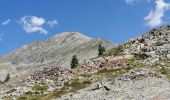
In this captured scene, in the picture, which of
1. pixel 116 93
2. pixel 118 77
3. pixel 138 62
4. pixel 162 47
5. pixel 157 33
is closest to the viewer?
pixel 116 93

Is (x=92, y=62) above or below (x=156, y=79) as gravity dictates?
above

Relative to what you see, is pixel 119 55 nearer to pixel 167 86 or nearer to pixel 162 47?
pixel 162 47

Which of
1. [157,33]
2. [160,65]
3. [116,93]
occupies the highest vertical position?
[157,33]

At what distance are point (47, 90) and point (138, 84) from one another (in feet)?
59.8

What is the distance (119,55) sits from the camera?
89.5 metres

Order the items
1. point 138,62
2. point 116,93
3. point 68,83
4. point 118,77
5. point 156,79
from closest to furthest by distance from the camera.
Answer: point 116,93 → point 156,79 → point 118,77 → point 68,83 → point 138,62

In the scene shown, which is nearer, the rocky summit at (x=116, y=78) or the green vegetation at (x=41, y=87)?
the rocky summit at (x=116, y=78)

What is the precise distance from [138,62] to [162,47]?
9.03 m

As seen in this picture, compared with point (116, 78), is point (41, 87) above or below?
below

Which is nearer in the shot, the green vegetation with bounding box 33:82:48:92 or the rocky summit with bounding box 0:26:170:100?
the rocky summit with bounding box 0:26:170:100

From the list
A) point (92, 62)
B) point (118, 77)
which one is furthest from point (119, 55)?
point (118, 77)

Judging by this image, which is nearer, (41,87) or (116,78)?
(116,78)

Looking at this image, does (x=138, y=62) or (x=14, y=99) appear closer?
(x=14, y=99)

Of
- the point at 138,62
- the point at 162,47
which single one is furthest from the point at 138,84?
the point at 162,47
